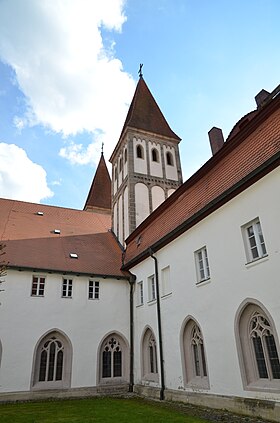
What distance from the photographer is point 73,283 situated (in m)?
16.6

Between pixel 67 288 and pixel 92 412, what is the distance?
22.9 ft

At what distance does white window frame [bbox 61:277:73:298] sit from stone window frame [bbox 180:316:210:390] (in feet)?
21.9

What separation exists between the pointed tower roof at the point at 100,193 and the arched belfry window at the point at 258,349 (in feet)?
83.0

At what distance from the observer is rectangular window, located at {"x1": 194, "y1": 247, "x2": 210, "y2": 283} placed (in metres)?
11.5

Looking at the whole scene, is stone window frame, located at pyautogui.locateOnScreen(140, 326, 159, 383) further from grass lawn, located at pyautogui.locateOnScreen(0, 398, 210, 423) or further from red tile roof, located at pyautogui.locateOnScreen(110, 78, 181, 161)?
red tile roof, located at pyautogui.locateOnScreen(110, 78, 181, 161)

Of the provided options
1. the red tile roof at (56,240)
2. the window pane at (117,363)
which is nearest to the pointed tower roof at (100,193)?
the red tile roof at (56,240)

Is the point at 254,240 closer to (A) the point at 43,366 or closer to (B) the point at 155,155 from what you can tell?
(A) the point at 43,366

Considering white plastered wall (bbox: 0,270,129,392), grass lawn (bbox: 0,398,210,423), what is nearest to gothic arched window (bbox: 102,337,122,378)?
white plastered wall (bbox: 0,270,129,392)

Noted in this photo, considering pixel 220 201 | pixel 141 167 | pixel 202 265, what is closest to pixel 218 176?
pixel 220 201

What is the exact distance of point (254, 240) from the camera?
9.63 m

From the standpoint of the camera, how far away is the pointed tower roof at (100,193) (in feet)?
110

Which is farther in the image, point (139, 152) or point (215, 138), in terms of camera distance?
point (139, 152)

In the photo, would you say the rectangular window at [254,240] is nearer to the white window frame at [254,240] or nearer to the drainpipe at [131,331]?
the white window frame at [254,240]

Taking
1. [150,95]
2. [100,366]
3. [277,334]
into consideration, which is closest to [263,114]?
[277,334]
